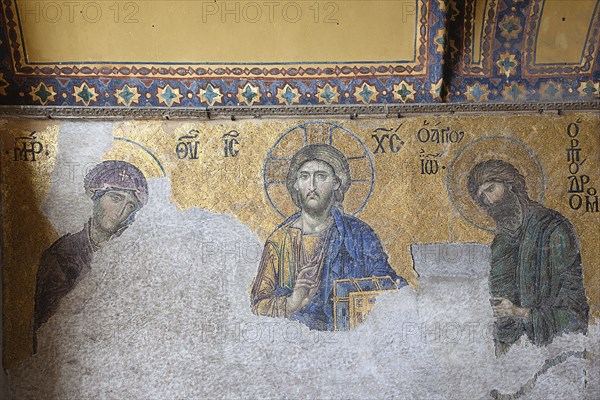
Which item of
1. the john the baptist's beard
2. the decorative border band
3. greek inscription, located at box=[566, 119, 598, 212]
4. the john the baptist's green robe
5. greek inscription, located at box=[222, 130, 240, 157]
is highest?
the decorative border band

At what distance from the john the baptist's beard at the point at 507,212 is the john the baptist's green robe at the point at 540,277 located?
0.19 feet

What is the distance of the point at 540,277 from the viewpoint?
17.8 ft

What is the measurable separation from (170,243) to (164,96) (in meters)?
1.11

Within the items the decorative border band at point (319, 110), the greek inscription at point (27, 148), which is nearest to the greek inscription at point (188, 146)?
the decorative border band at point (319, 110)

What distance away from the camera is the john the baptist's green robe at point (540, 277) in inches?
212

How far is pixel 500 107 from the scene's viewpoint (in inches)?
217

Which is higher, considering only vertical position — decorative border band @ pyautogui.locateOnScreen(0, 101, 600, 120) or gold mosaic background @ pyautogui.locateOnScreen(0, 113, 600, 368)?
decorative border band @ pyautogui.locateOnScreen(0, 101, 600, 120)

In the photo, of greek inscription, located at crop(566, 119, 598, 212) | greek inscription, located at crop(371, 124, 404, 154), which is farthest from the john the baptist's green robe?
greek inscription, located at crop(371, 124, 404, 154)

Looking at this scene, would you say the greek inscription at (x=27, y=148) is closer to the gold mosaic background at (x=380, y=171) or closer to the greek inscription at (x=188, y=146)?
the gold mosaic background at (x=380, y=171)

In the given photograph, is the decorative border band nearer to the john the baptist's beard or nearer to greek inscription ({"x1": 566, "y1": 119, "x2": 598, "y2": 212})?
greek inscription ({"x1": 566, "y1": 119, "x2": 598, "y2": 212})

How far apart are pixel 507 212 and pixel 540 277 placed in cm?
54

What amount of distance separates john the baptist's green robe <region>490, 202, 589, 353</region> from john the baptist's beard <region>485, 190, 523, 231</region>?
6 cm

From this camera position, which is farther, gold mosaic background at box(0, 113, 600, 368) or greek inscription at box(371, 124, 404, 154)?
greek inscription at box(371, 124, 404, 154)

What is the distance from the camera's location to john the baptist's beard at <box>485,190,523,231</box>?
5477 mm
